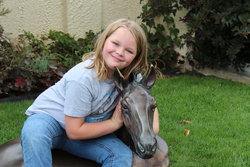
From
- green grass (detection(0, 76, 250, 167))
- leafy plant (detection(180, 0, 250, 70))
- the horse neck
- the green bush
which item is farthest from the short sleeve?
leafy plant (detection(180, 0, 250, 70))

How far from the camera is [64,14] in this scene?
6.61m

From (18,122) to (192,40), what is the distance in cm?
348

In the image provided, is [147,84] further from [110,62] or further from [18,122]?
[18,122]

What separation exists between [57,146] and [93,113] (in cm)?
35

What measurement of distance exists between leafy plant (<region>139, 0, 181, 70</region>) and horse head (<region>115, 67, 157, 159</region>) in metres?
4.70

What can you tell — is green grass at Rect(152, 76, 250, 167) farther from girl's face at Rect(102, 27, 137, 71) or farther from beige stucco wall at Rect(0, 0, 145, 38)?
beige stucco wall at Rect(0, 0, 145, 38)

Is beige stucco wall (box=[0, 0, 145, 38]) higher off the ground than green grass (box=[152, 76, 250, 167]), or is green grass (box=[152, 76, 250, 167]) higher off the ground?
beige stucco wall (box=[0, 0, 145, 38])

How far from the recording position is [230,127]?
437 cm

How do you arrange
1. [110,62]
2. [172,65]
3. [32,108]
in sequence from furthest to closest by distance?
1. [172,65]
2. [32,108]
3. [110,62]

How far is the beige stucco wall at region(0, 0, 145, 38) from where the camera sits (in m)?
6.10

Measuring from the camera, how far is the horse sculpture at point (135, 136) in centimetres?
179

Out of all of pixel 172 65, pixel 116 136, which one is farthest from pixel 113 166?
pixel 172 65

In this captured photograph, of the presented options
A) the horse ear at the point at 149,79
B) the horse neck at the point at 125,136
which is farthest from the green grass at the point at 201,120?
the horse ear at the point at 149,79

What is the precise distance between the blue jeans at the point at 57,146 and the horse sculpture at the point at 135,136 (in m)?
0.06
